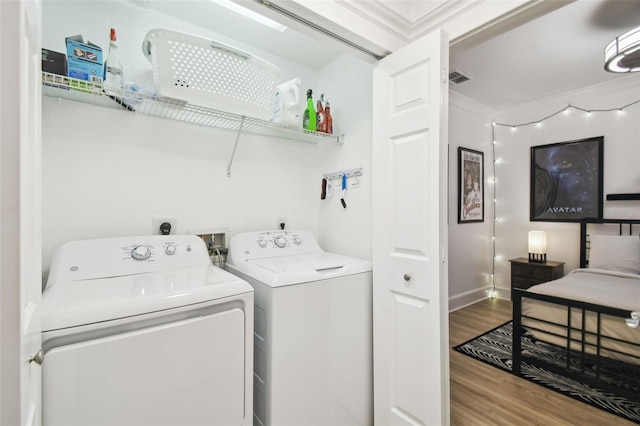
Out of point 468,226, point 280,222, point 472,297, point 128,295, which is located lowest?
point 472,297

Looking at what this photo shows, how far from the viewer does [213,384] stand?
1.08 meters

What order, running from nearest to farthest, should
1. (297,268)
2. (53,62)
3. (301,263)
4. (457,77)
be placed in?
(53,62)
(297,268)
(301,263)
(457,77)

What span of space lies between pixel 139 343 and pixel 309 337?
2.30ft

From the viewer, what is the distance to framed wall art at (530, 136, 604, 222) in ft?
10.7

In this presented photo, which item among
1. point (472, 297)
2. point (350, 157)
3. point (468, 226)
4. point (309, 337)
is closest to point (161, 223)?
point (309, 337)

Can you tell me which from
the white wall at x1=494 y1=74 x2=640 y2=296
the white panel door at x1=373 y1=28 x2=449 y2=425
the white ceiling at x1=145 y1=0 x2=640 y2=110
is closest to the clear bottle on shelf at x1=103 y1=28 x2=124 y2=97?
the white ceiling at x1=145 y1=0 x2=640 y2=110

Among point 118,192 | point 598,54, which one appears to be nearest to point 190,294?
point 118,192

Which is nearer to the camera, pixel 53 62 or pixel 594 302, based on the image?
pixel 53 62

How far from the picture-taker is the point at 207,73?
1.39 metres

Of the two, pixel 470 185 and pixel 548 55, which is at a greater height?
pixel 548 55

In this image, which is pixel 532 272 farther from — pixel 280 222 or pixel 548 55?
pixel 280 222

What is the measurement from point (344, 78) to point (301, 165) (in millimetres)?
699

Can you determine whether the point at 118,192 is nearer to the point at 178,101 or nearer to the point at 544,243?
the point at 178,101

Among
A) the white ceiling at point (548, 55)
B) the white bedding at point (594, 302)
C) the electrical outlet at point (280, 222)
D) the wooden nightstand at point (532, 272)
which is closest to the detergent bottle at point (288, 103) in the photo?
the electrical outlet at point (280, 222)
